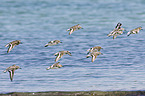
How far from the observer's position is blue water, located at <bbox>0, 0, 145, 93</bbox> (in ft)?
63.3

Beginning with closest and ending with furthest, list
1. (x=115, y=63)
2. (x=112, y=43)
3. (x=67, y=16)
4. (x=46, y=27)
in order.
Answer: (x=115, y=63) < (x=112, y=43) < (x=46, y=27) < (x=67, y=16)

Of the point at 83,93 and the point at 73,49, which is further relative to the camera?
the point at 73,49

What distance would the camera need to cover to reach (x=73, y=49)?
2786 centimetres

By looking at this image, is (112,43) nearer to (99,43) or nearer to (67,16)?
(99,43)

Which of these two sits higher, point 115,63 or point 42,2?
point 42,2

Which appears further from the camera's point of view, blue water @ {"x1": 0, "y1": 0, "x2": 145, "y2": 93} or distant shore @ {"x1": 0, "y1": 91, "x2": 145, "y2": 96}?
blue water @ {"x1": 0, "y1": 0, "x2": 145, "y2": 93}

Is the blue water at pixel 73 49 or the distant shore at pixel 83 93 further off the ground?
the blue water at pixel 73 49

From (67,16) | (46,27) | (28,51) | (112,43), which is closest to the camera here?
(28,51)

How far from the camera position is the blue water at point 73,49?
1930 cm

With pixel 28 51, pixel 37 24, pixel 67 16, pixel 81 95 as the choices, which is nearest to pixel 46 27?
pixel 37 24

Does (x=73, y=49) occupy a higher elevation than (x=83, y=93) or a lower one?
higher

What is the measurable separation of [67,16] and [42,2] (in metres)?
17.0

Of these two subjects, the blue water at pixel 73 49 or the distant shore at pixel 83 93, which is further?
the blue water at pixel 73 49

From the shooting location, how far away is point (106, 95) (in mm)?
16828
